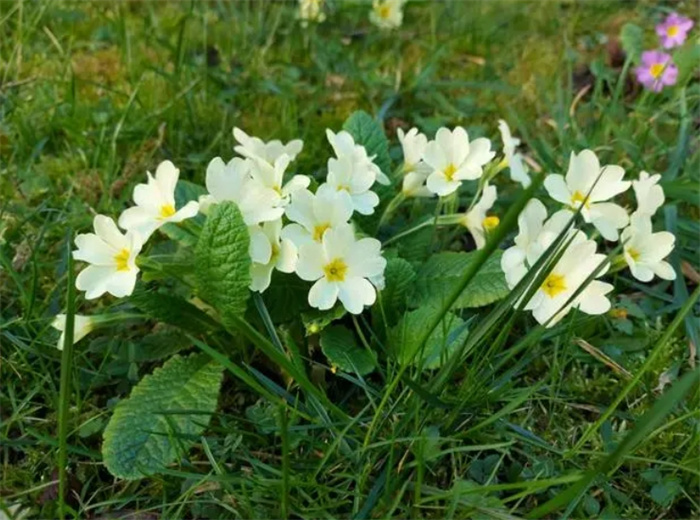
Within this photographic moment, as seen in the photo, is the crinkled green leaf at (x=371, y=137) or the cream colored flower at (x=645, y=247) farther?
the crinkled green leaf at (x=371, y=137)

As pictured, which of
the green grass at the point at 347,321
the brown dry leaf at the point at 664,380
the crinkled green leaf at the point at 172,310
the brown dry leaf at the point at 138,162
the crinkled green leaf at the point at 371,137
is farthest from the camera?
the brown dry leaf at the point at 138,162

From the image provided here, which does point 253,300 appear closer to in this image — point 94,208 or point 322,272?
point 322,272

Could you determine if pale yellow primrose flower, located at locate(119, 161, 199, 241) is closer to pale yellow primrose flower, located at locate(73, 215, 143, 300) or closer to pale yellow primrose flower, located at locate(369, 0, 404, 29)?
pale yellow primrose flower, located at locate(73, 215, 143, 300)

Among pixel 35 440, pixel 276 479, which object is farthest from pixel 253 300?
pixel 35 440

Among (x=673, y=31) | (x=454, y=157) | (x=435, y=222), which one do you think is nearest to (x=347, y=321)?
(x=435, y=222)

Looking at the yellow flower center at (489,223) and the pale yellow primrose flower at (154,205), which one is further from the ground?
the pale yellow primrose flower at (154,205)

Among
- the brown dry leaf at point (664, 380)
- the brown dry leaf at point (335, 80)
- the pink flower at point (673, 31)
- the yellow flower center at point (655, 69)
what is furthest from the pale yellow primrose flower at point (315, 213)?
the pink flower at point (673, 31)

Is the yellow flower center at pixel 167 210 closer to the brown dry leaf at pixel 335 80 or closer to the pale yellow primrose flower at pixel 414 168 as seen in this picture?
the pale yellow primrose flower at pixel 414 168
